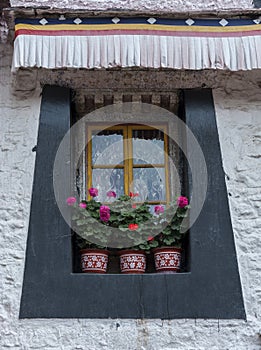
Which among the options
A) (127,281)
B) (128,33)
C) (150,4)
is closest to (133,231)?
(127,281)

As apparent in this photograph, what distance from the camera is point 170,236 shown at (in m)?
5.52

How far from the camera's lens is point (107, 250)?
5.50 meters

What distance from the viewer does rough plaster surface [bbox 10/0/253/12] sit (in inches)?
239

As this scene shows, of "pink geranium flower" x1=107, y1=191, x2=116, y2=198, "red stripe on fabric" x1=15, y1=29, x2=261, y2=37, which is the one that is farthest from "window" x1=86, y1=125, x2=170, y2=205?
"red stripe on fabric" x1=15, y1=29, x2=261, y2=37

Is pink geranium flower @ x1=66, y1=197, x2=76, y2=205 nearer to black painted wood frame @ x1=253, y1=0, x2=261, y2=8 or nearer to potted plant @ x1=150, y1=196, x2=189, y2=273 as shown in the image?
potted plant @ x1=150, y1=196, x2=189, y2=273

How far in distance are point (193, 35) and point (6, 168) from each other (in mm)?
1748

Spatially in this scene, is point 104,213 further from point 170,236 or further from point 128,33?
point 128,33

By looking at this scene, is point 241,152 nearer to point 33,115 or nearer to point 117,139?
point 117,139

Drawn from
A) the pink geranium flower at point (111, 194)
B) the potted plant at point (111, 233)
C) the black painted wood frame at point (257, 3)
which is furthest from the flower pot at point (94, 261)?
the black painted wood frame at point (257, 3)

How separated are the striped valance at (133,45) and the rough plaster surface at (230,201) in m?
0.29

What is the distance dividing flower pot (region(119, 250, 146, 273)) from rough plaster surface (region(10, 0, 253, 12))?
2.01m

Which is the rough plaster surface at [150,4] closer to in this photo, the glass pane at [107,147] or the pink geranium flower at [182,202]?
the glass pane at [107,147]

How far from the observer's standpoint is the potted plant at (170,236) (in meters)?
5.43

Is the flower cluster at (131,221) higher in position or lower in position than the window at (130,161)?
lower
